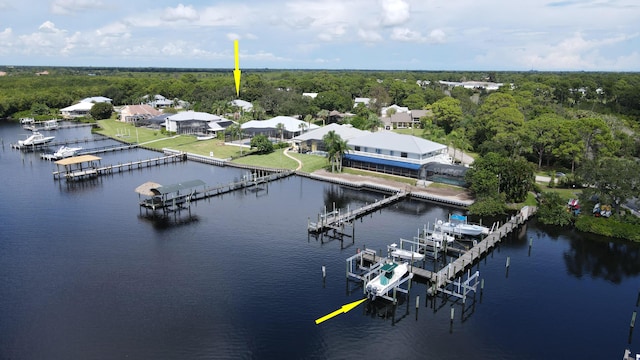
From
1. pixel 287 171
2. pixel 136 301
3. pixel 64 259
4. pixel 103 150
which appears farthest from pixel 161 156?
pixel 136 301

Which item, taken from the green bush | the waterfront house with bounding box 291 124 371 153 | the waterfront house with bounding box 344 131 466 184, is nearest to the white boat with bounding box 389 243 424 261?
the green bush

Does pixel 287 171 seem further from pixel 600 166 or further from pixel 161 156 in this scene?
pixel 600 166

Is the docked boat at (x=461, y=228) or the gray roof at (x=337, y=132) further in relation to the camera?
the gray roof at (x=337, y=132)

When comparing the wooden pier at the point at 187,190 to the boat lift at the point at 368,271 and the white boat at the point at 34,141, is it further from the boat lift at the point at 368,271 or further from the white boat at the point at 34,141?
the white boat at the point at 34,141

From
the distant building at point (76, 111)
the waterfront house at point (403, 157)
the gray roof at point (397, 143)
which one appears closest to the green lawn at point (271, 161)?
the waterfront house at point (403, 157)

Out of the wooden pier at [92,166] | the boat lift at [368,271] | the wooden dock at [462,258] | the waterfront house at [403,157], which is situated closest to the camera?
the boat lift at [368,271]
